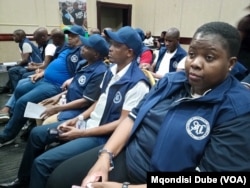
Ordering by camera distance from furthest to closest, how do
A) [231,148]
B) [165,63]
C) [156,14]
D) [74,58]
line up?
[156,14]
[165,63]
[74,58]
[231,148]

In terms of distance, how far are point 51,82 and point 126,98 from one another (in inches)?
55.8

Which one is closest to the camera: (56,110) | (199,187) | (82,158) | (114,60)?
(199,187)

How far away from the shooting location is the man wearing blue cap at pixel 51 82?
223cm

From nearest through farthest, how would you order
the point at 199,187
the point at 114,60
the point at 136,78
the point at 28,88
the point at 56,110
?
1. the point at 199,187
2. the point at 136,78
3. the point at 114,60
4. the point at 56,110
5. the point at 28,88

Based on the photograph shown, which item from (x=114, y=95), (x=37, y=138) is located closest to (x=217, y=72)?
(x=114, y=95)

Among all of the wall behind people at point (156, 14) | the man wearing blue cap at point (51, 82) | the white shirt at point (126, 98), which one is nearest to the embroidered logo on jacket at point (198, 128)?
the white shirt at point (126, 98)

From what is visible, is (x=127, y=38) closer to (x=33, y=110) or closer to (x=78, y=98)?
(x=78, y=98)

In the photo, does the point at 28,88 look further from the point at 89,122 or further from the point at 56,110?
the point at 89,122

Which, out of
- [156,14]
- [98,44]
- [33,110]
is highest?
[156,14]

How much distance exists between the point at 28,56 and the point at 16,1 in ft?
9.80

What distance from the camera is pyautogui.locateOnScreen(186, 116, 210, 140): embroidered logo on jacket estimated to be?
832 millimetres

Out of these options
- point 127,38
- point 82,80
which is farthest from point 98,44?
point 127,38

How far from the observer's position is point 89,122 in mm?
1579

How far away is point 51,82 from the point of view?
2479 mm
